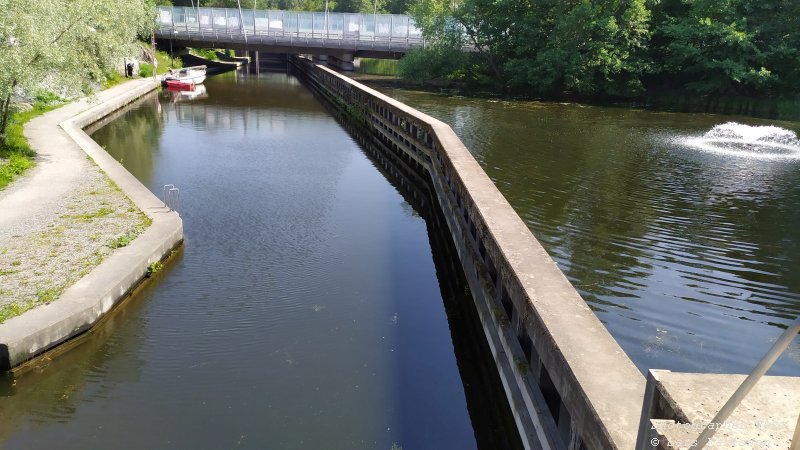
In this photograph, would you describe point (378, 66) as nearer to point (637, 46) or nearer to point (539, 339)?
point (637, 46)

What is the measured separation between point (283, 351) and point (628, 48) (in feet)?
141

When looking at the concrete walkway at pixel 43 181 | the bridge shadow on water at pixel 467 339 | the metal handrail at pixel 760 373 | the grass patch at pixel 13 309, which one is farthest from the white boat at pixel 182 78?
the metal handrail at pixel 760 373

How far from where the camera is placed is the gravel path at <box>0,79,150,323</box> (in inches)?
382

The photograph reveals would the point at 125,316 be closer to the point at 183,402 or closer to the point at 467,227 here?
the point at 183,402

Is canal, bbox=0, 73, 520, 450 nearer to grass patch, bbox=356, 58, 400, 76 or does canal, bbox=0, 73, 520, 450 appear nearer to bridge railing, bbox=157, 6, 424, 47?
bridge railing, bbox=157, 6, 424, 47

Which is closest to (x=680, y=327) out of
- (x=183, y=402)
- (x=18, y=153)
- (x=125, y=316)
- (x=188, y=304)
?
(x=183, y=402)

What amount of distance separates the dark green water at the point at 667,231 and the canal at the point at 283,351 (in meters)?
2.45

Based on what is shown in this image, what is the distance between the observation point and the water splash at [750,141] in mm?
24422

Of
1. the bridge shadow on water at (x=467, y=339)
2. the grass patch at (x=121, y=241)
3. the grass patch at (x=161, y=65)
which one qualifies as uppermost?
the grass patch at (x=161, y=65)

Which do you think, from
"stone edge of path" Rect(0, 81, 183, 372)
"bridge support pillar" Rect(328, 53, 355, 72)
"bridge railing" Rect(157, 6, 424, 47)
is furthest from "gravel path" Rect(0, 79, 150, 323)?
"bridge support pillar" Rect(328, 53, 355, 72)

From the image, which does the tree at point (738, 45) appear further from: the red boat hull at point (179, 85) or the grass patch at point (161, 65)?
the grass patch at point (161, 65)

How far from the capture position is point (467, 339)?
33.8 ft

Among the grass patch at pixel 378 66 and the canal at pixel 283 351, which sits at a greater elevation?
the grass patch at pixel 378 66

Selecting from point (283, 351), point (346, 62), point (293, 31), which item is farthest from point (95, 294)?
point (346, 62)
